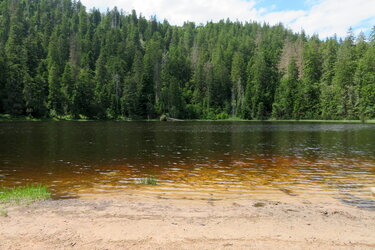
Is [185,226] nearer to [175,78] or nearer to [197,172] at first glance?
[197,172]

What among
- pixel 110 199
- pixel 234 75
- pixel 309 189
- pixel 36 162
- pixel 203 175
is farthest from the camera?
pixel 234 75

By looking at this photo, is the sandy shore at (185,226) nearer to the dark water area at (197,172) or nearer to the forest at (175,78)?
the dark water area at (197,172)

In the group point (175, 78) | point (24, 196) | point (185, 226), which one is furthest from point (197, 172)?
point (175, 78)

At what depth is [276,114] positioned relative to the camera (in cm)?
13200

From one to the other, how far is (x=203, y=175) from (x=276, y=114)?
401 ft

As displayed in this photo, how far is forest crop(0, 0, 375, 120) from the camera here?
10912 centimetres

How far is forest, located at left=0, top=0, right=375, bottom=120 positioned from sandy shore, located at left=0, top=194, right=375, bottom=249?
103752 mm

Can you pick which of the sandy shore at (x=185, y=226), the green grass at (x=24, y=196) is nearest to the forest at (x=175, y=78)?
the green grass at (x=24, y=196)

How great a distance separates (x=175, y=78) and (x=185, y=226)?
138 meters

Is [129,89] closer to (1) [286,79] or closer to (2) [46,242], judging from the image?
(1) [286,79]

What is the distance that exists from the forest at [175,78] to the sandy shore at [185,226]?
340ft

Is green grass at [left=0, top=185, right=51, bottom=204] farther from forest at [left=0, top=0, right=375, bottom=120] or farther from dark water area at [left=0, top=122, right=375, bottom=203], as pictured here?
forest at [left=0, top=0, right=375, bottom=120]

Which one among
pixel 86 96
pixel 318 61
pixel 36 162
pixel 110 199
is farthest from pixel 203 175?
pixel 318 61

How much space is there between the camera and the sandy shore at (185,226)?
657cm
